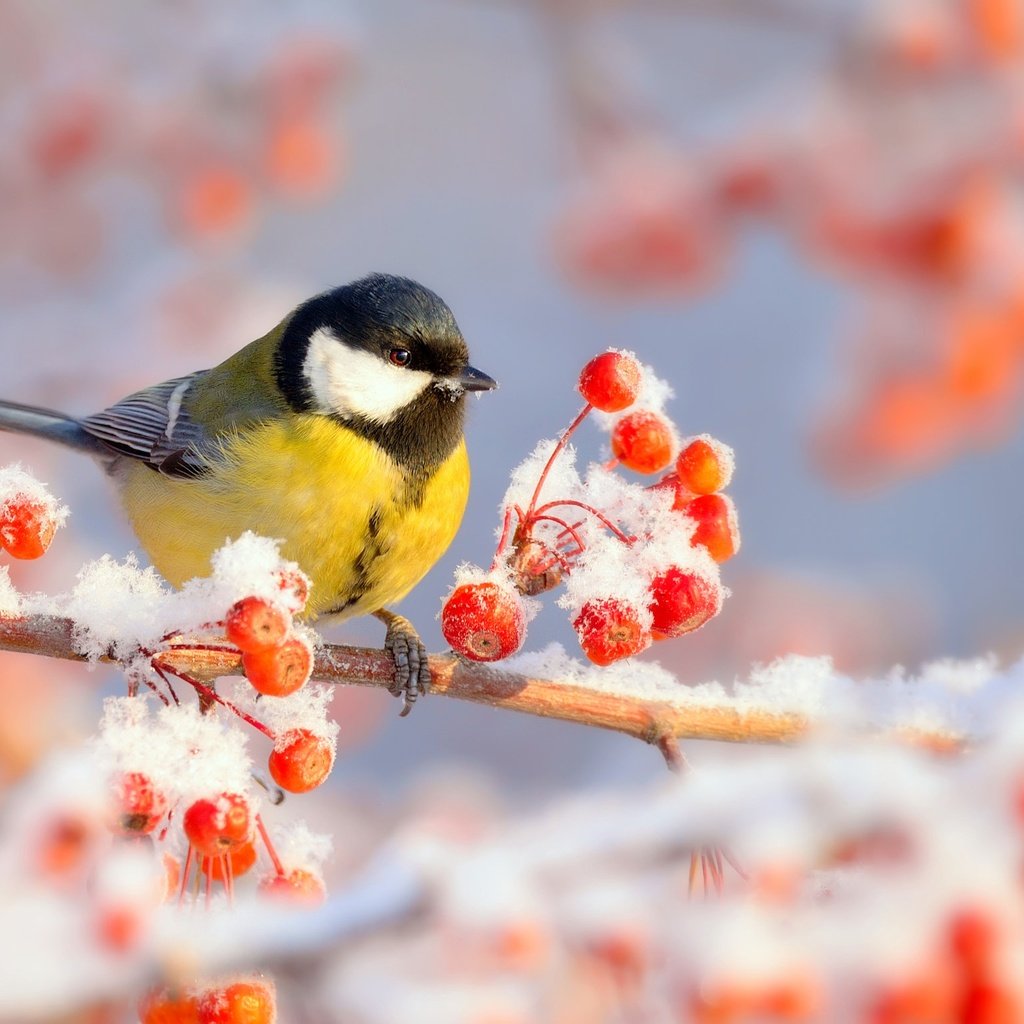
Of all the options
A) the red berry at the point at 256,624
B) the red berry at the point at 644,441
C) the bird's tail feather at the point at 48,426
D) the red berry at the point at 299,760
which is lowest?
the red berry at the point at 299,760

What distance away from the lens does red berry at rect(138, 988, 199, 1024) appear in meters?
0.95

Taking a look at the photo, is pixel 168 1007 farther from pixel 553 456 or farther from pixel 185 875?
pixel 553 456

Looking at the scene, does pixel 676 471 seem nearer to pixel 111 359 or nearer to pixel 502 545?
pixel 502 545

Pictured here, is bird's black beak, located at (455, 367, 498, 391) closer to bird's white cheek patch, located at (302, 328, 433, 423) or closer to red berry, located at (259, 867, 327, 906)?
bird's white cheek patch, located at (302, 328, 433, 423)

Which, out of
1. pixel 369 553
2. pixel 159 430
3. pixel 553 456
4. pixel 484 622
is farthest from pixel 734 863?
pixel 159 430

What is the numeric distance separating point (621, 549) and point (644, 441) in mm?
102

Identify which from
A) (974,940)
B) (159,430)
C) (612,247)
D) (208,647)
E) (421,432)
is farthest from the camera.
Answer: (612,247)

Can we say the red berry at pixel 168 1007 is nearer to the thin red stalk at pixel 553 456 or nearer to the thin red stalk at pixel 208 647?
the thin red stalk at pixel 208 647

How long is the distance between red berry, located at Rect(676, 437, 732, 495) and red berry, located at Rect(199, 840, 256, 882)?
47cm

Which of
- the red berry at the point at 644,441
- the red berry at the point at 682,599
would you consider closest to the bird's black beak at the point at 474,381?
the red berry at the point at 644,441

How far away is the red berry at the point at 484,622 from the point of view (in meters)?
1.04

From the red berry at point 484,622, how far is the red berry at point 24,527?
34 cm

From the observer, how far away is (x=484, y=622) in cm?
104

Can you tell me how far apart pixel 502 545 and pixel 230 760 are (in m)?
0.29
